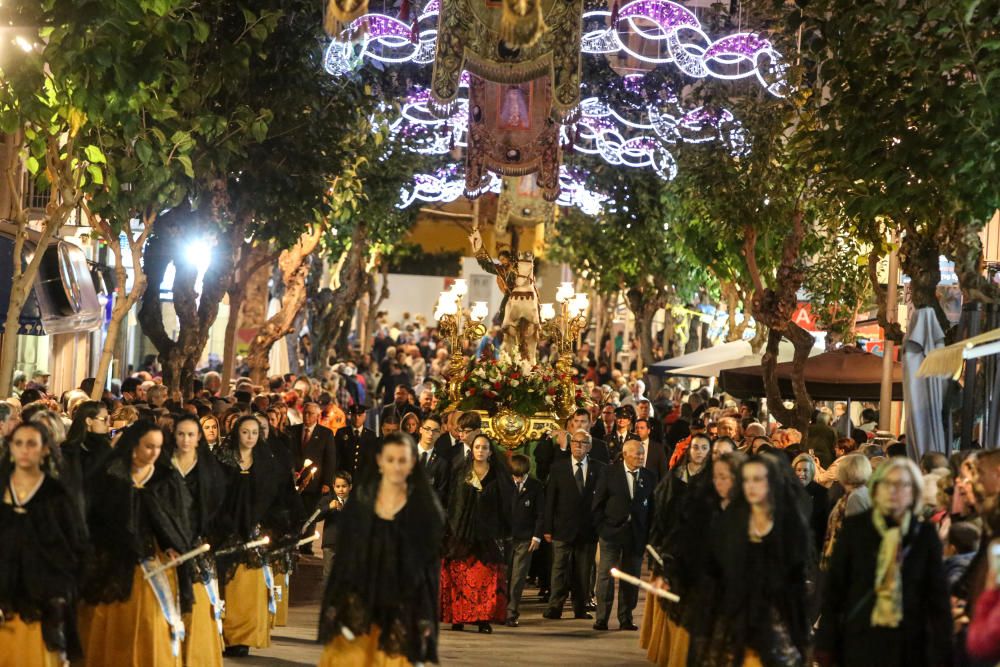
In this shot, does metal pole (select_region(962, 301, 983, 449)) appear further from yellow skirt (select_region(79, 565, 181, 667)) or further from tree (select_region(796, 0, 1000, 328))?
yellow skirt (select_region(79, 565, 181, 667))

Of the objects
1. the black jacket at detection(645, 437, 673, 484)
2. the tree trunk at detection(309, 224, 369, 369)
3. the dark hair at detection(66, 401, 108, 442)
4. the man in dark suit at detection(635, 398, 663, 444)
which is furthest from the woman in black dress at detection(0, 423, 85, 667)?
the tree trunk at detection(309, 224, 369, 369)

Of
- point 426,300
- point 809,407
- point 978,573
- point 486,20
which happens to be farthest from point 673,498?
point 426,300

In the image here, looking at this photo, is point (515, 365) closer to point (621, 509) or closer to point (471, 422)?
point (471, 422)

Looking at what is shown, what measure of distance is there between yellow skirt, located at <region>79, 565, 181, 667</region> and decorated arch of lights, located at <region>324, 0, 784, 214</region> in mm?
10718

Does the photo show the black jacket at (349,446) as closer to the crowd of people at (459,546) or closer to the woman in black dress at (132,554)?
the crowd of people at (459,546)

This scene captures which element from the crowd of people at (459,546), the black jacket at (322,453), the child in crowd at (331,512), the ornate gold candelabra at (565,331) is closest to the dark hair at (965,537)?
the crowd of people at (459,546)

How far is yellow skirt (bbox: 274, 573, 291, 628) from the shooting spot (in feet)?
47.8

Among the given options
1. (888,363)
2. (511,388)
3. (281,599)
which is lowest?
(281,599)

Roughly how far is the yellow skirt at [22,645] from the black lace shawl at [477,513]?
19.7ft

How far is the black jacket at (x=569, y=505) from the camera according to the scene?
16.5m

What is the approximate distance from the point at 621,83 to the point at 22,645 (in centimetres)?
2291

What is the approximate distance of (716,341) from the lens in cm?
4719

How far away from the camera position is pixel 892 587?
876 centimetres

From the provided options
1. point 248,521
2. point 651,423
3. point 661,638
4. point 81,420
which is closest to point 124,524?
point 81,420
